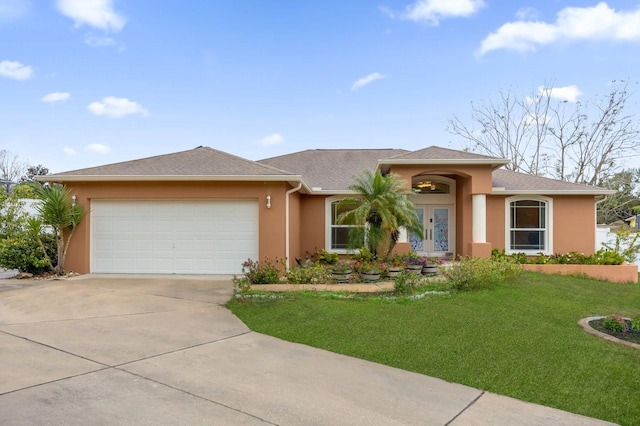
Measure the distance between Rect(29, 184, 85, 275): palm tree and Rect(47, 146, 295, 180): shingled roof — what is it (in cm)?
60

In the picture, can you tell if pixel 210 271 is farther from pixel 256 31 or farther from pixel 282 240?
pixel 256 31

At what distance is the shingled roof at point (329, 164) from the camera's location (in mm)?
15462

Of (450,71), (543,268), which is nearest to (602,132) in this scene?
(450,71)

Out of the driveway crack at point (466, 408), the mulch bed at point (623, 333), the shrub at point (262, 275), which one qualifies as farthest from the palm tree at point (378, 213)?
the driveway crack at point (466, 408)

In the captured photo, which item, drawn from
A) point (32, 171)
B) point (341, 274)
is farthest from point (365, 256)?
point (32, 171)

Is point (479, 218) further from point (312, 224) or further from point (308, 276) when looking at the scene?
point (308, 276)

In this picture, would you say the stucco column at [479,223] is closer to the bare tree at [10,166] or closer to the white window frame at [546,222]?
the white window frame at [546,222]

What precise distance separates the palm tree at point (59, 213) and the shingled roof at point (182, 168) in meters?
0.60

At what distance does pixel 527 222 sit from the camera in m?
14.7

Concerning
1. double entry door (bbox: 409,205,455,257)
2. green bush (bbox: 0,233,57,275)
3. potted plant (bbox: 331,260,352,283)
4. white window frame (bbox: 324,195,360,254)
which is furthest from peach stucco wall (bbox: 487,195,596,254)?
green bush (bbox: 0,233,57,275)

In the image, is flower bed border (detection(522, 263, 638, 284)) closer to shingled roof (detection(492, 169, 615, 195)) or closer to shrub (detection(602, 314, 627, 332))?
shingled roof (detection(492, 169, 615, 195))

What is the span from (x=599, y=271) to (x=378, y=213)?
757cm

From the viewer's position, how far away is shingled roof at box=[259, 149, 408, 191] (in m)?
15.5

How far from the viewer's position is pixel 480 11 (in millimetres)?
14727
